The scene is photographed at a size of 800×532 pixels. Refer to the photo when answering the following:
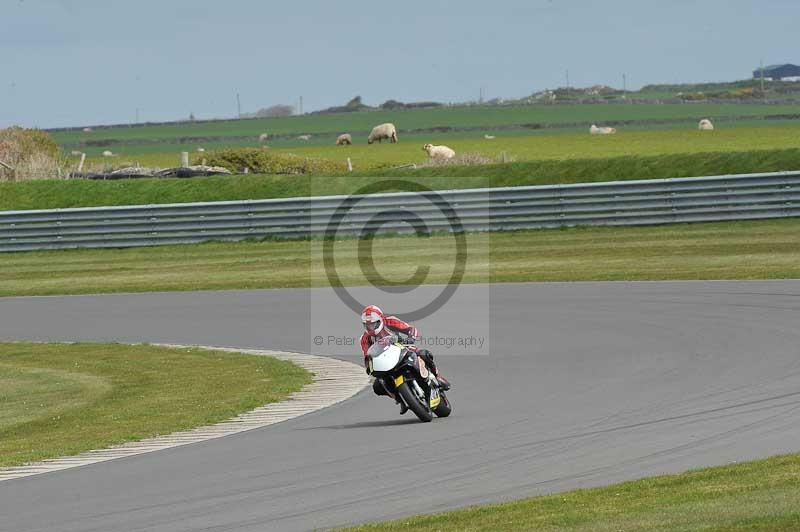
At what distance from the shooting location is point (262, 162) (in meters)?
49.1

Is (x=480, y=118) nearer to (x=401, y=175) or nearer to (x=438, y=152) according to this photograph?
(x=438, y=152)

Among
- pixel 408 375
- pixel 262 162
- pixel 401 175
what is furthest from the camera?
pixel 262 162

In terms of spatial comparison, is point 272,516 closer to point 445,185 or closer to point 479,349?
point 479,349

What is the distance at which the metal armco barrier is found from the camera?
3275 cm

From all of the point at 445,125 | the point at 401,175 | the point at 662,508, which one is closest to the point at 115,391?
the point at 662,508

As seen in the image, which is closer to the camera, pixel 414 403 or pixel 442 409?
pixel 414 403

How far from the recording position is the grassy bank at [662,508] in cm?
789

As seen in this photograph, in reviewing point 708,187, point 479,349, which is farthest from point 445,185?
point 479,349

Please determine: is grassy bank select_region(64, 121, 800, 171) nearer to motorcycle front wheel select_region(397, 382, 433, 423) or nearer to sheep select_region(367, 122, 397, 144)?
sheep select_region(367, 122, 397, 144)

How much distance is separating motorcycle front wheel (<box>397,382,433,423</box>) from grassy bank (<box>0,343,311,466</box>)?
218cm

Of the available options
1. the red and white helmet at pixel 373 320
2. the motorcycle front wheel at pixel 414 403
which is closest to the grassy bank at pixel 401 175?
the red and white helmet at pixel 373 320

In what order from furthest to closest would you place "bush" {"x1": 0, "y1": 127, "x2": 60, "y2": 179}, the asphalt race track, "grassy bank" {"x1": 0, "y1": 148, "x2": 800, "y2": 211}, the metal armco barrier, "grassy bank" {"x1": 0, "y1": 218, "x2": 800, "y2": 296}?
"bush" {"x1": 0, "y1": 127, "x2": 60, "y2": 179}
"grassy bank" {"x1": 0, "y1": 148, "x2": 800, "y2": 211}
the metal armco barrier
"grassy bank" {"x1": 0, "y1": 218, "x2": 800, "y2": 296}
the asphalt race track

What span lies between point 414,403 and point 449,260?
1804 cm

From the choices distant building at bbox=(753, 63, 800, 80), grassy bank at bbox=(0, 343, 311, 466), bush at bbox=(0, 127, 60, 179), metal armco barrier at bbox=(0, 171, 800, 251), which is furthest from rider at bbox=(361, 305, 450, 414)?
distant building at bbox=(753, 63, 800, 80)
